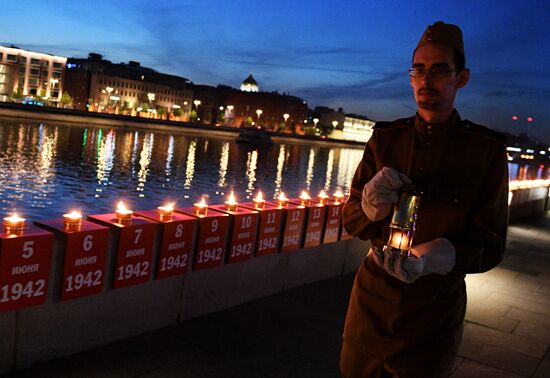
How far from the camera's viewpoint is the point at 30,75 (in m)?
143

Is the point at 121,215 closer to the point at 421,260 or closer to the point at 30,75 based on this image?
the point at 421,260

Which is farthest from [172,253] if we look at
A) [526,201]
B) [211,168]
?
[211,168]

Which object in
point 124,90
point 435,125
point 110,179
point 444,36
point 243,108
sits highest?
point 243,108

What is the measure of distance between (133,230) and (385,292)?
330 cm

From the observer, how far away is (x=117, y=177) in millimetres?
31266

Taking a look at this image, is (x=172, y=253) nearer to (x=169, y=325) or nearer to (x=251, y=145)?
(x=169, y=325)

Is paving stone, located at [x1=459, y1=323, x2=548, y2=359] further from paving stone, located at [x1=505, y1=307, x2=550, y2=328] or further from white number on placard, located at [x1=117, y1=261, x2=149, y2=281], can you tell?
white number on placard, located at [x1=117, y1=261, x2=149, y2=281]

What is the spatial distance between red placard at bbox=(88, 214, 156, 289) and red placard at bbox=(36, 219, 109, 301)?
171mm

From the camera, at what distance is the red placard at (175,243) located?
18.8 ft

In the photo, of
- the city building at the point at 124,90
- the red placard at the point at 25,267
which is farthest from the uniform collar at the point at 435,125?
the city building at the point at 124,90

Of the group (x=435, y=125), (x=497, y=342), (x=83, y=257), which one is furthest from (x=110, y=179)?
(x=435, y=125)

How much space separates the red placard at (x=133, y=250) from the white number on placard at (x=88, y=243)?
0.30 meters

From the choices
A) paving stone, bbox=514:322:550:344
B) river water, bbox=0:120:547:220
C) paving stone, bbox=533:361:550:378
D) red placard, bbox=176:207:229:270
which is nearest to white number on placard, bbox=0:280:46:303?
red placard, bbox=176:207:229:270

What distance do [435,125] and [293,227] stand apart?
506cm
